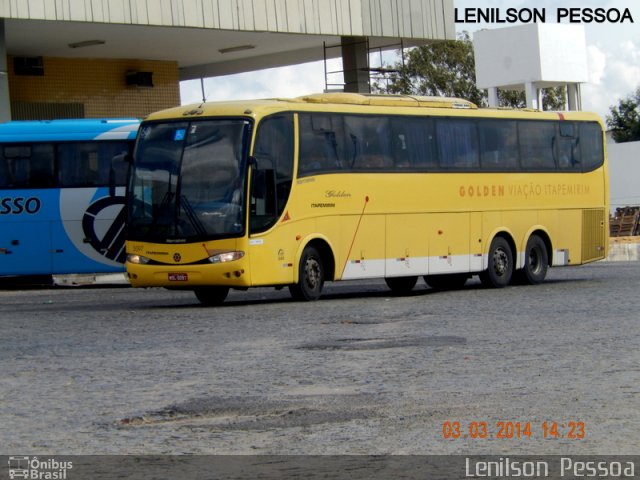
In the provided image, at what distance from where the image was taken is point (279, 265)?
→ 22.1 meters

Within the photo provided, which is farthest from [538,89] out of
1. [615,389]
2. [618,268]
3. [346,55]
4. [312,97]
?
→ [615,389]

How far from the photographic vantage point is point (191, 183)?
22.0 meters

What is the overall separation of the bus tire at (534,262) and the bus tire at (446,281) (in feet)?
3.69

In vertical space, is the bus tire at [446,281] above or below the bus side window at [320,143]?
below

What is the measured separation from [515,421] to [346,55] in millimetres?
31763

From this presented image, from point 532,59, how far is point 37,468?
46908 millimetres

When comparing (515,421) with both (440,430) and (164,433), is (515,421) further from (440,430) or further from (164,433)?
(164,433)

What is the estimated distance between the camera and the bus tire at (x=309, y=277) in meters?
22.7

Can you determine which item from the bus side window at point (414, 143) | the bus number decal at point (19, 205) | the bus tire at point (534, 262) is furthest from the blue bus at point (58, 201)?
the bus tire at point (534, 262)

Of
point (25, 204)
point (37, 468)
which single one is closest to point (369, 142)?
point (25, 204)

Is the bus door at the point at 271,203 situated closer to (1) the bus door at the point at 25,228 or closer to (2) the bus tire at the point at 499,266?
(2) the bus tire at the point at 499,266

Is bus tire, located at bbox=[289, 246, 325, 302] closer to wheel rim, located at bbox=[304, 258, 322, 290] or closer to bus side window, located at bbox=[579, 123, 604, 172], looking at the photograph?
wheel rim, located at bbox=[304, 258, 322, 290]

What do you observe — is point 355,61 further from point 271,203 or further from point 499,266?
point 271,203

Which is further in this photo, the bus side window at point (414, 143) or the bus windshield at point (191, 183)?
the bus side window at point (414, 143)
